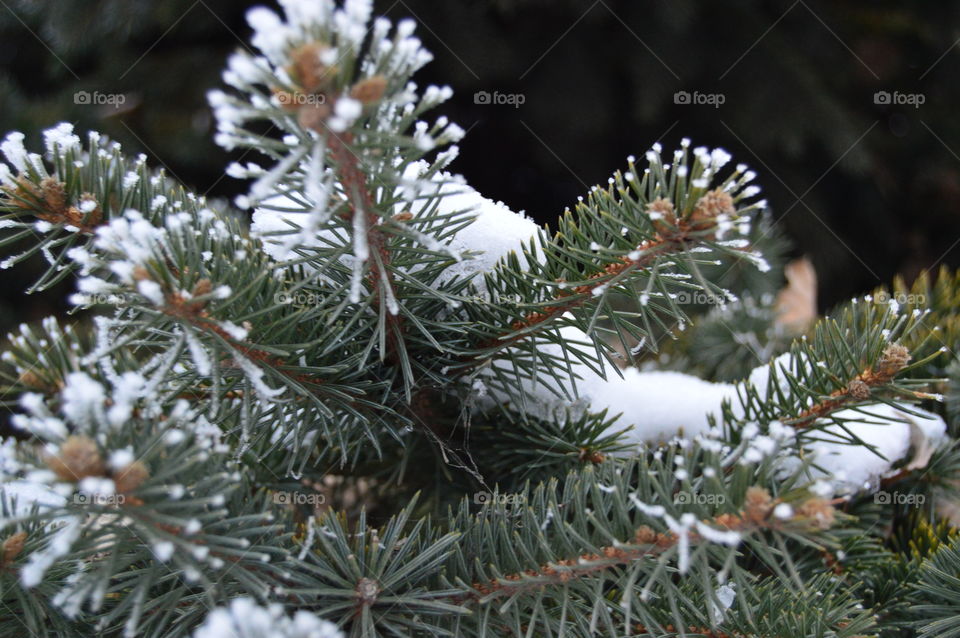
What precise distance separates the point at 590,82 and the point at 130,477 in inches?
53.7

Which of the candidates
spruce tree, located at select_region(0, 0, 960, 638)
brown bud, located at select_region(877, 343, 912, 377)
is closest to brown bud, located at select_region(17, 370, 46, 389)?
spruce tree, located at select_region(0, 0, 960, 638)

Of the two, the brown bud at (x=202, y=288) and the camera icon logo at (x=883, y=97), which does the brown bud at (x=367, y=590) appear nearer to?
the brown bud at (x=202, y=288)

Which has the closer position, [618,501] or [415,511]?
[618,501]

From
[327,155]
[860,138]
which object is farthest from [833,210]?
[327,155]

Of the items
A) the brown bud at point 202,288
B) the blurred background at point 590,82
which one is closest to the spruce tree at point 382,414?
the brown bud at point 202,288

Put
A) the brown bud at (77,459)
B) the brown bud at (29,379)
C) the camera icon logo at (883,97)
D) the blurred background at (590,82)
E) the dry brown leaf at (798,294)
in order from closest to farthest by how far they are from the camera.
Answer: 1. the brown bud at (77,459)
2. the brown bud at (29,379)
3. the dry brown leaf at (798,294)
4. the blurred background at (590,82)
5. the camera icon logo at (883,97)

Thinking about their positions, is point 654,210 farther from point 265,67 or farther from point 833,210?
point 833,210

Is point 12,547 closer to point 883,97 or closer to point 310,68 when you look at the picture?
point 310,68

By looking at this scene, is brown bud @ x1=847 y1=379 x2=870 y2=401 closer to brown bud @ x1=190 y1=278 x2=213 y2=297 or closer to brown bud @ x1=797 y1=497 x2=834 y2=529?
brown bud @ x1=797 y1=497 x2=834 y2=529

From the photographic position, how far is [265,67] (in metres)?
0.25

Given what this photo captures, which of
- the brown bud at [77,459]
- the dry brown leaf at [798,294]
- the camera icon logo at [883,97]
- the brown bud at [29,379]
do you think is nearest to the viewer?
the brown bud at [77,459]

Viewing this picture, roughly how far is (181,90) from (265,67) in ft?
4.43

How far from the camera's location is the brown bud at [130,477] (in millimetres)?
247

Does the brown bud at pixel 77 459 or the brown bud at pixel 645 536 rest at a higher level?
the brown bud at pixel 77 459
